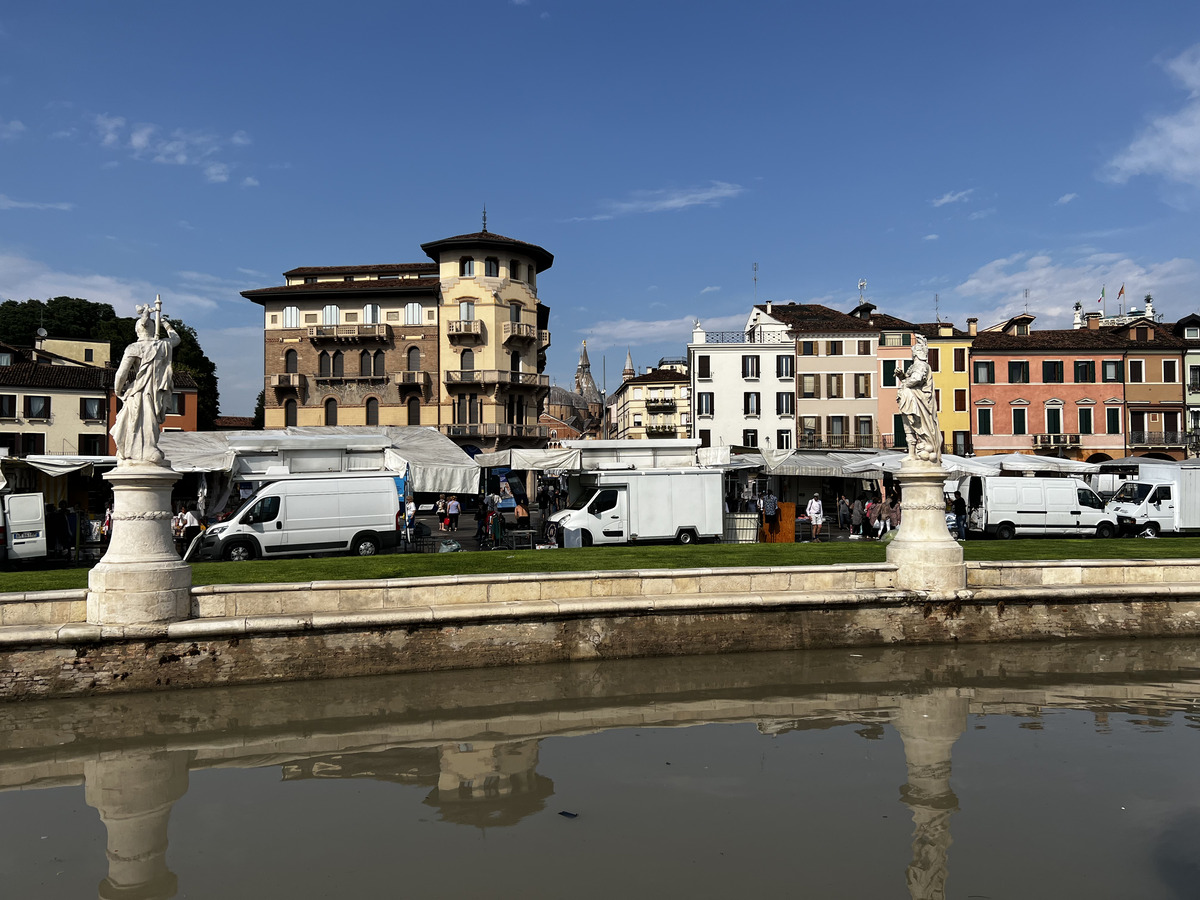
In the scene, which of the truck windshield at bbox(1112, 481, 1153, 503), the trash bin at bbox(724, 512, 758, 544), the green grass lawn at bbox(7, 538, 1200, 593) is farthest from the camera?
the truck windshield at bbox(1112, 481, 1153, 503)

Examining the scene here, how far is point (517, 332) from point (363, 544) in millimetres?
33338

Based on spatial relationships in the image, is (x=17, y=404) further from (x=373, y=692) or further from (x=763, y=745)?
(x=763, y=745)

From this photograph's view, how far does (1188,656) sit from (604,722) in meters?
8.48

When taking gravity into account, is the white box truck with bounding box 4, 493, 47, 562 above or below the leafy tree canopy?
below

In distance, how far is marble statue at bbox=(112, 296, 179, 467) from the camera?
10.5 meters

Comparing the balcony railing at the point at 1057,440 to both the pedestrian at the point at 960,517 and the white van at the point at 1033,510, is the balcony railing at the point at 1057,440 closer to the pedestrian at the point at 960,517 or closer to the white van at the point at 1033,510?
the white van at the point at 1033,510

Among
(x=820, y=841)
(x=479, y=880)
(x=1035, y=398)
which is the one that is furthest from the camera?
(x=1035, y=398)

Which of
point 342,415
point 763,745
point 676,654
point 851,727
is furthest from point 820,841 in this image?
point 342,415

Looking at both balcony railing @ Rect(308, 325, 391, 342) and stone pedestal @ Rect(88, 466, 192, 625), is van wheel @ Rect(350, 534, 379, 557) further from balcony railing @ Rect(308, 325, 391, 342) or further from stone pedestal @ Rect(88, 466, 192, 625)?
balcony railing @ Rect(308, 325, 391, 342)

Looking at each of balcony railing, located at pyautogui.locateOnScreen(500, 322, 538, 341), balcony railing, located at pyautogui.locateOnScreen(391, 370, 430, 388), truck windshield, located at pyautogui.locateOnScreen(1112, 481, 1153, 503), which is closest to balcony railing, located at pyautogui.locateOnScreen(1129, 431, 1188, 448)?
truck windshield, located at pyautogui.locateOnScreen(1112, 481, 1153, 503)

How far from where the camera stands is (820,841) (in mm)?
6441

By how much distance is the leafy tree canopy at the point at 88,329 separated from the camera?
204ft

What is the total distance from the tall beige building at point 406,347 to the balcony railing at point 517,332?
0.19 feet

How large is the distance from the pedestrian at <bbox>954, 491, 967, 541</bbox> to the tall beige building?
31.2 metres
